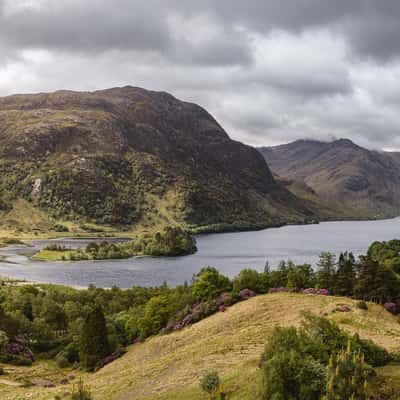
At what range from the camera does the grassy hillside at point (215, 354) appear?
42.2 meters

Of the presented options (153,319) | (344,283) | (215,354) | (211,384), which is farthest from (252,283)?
(211,384)

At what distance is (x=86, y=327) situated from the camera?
7462 cm

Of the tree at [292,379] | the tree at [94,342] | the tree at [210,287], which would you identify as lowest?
the tree at [94,342]

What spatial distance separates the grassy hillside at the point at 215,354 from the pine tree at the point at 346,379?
484cm

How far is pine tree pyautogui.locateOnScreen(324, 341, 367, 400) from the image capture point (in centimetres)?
2911

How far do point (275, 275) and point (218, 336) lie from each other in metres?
32.7

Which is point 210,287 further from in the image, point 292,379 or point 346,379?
point 346,379

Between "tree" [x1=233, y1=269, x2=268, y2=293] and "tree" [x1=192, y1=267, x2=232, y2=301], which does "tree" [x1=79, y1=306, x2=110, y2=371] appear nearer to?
"tree" [x1=192, y1=267, x2=232, y2=301]

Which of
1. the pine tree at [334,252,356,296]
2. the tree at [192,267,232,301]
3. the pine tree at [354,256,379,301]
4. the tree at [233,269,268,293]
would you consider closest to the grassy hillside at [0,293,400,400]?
the tree at [233,269,268,293]

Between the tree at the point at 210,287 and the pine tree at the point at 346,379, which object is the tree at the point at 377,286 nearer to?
the tree at the point at 210,287

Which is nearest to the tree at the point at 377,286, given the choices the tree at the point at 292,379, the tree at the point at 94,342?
the tree at the point at 94,342

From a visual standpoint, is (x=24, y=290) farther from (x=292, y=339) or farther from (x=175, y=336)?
(x=292, y=339)

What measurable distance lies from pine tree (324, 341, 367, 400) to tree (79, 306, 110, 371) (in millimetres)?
49437

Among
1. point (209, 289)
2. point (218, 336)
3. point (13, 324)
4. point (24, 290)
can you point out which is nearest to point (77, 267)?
point (24, 290)
